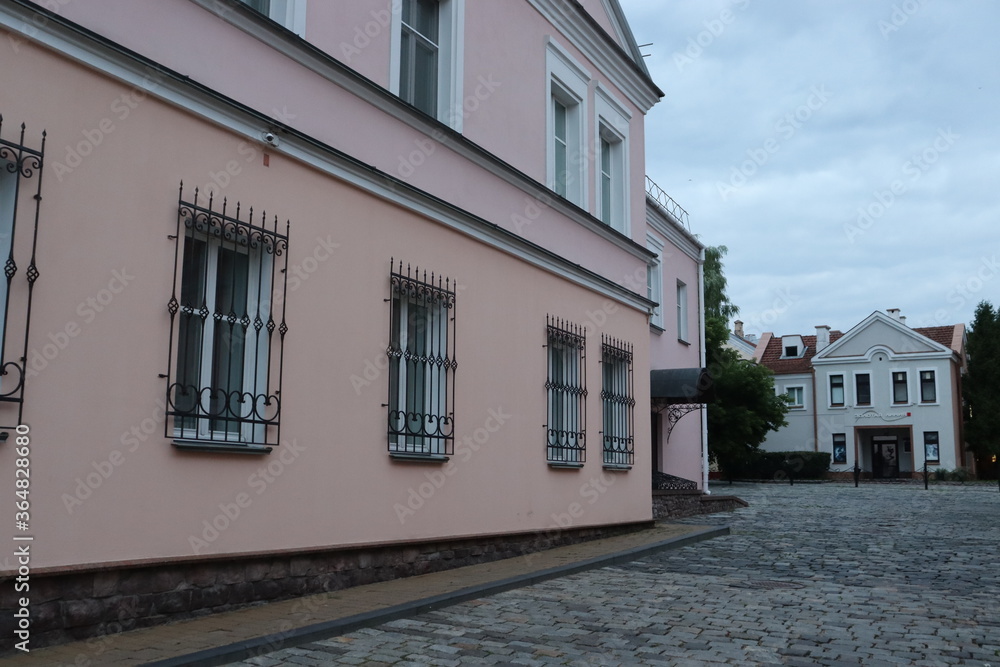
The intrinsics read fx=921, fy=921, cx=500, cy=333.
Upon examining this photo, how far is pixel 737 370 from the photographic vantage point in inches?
1353

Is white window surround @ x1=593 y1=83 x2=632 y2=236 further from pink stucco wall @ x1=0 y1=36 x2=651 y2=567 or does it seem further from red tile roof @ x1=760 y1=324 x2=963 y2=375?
red tile roof @ x1=760 y1=324 x2=963 y2=375

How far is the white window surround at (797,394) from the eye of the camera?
54438mm

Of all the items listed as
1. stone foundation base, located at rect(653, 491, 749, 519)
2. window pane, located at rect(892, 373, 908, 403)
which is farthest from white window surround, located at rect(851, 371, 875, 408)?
stone foundation base, located at rect(653, 491, 749, 519)

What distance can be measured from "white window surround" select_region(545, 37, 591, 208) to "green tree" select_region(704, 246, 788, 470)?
20748 mm

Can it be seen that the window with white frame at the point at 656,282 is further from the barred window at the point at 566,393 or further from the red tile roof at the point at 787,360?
the red tile roof at the point at 787,360

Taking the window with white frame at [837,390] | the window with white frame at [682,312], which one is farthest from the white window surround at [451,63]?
the window with white frame at [837,390]

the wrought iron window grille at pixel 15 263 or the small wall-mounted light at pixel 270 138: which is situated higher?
the small wall-mounted light at pixel 270 138

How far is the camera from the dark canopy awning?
755 inches

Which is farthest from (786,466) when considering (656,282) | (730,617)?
(730,617)

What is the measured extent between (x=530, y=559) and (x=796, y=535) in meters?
5.96

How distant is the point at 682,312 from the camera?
24109 mm

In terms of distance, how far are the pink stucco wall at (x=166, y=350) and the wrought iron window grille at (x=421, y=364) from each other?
0.21 m

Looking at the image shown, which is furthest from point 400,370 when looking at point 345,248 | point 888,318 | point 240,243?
point 888,318

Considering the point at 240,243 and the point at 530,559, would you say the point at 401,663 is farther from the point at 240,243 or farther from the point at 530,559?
the point at 530,559
